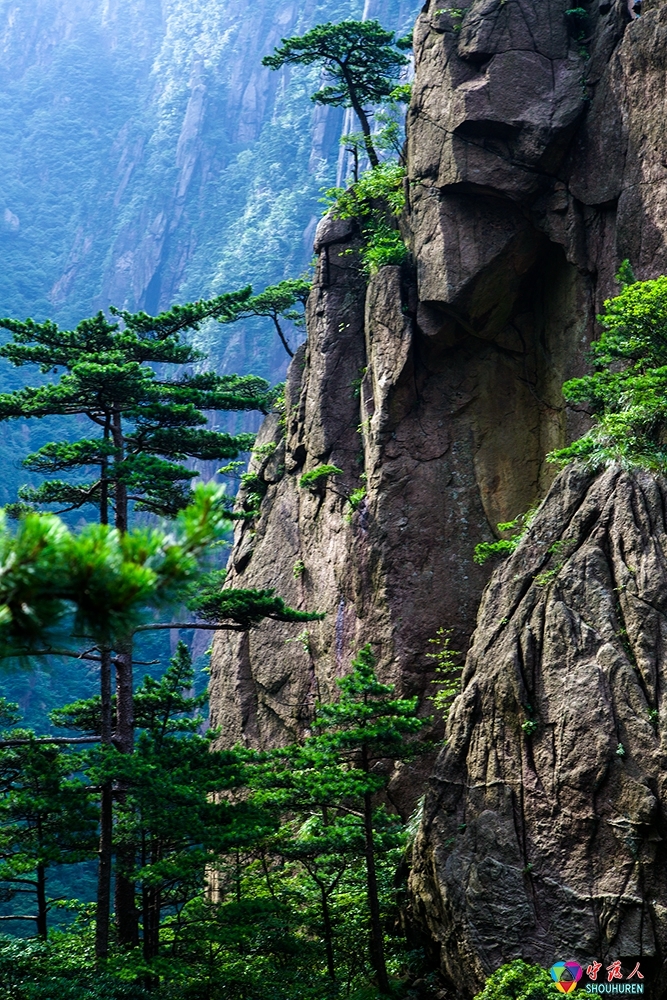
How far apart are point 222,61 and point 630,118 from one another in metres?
75.3

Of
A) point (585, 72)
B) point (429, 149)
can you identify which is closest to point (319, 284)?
point (429, 149)

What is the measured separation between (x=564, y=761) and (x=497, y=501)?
8138 millimetres

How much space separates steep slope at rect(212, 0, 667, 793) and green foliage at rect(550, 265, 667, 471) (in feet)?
10.9

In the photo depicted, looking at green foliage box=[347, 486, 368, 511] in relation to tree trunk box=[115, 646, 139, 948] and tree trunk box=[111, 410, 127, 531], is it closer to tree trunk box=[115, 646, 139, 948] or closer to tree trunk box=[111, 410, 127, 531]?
tree trunk box=[111, 410, 127, 531]

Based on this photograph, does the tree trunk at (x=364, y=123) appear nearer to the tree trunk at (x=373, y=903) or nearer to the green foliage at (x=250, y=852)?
the green foliage at (x=250, y=852)

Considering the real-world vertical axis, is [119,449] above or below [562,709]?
above

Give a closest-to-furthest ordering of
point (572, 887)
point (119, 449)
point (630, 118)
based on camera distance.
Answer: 1. point (572, 887)
2. point (119, 449)
3. point (630, 118)

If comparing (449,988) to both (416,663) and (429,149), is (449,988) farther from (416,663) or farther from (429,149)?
(429,149)

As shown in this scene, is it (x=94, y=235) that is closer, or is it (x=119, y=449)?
(x=119, y=449)

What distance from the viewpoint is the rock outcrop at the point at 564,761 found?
1098cm

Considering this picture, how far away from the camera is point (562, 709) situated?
39.2 feet

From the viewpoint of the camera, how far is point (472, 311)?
62.0 feet

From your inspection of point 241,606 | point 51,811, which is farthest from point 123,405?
point 51,811

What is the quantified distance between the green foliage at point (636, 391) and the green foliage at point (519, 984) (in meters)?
6.63
